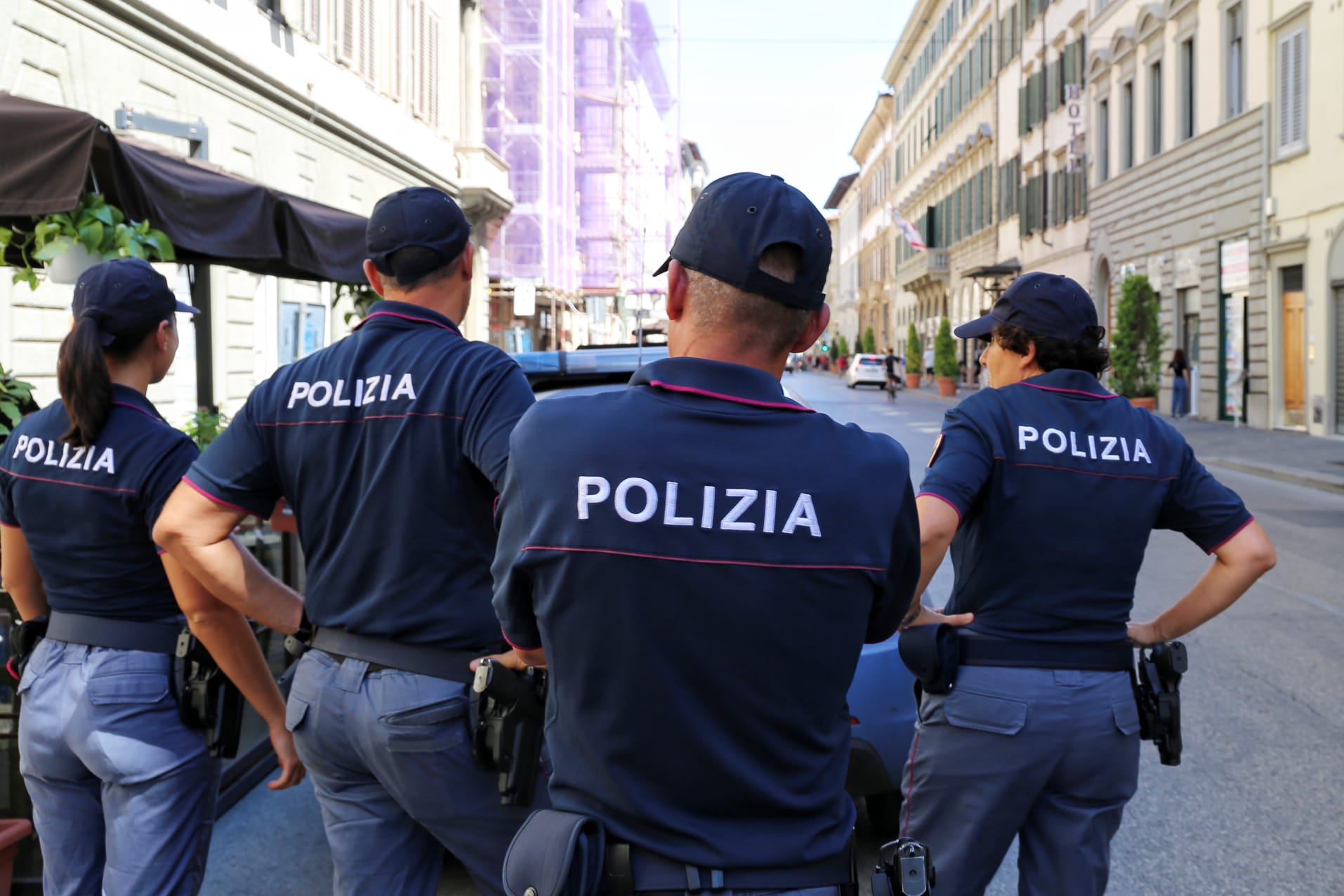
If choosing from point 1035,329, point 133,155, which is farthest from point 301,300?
point 1035,329

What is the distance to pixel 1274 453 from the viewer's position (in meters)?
18.9

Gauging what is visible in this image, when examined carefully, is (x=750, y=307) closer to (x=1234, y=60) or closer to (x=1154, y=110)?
(x=1234, y=60)

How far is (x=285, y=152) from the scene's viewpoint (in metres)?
17.4

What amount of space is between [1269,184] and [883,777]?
73.2ft

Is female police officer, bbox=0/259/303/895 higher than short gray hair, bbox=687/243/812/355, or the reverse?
short gray hair, bbox=687/243/812/355

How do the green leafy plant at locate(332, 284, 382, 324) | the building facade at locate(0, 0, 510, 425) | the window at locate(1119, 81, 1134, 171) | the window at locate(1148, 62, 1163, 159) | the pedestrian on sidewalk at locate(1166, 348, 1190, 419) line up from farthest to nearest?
the window at locate(1119, 81, 1134, 171) → the window at locate(1148, 62, 1163, 159) → the pedestrian on sidewalk at locate(1166, 348, 1190, 419) → the building facade at locate(0, 0, 510, 425) → the green leafy plant at locate(332, 284, 382, 324)

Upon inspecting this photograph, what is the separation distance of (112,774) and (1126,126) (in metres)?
32.2

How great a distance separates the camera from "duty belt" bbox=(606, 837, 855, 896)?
1784 mm

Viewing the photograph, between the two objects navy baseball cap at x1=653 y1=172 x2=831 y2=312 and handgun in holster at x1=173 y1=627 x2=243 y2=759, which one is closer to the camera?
navy baseball cap at x1=653 y1=172 x2=831 y2=312

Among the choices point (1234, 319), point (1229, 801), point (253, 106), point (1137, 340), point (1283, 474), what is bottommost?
point (1229, 801)

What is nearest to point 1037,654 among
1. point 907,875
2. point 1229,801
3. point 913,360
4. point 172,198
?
point 907,875

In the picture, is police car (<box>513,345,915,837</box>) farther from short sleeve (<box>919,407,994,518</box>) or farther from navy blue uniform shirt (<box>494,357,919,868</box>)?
navy blue uniform shirt (<box>494,357,919,868</box>)

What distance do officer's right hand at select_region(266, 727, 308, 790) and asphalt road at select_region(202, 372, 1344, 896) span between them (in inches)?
62.7

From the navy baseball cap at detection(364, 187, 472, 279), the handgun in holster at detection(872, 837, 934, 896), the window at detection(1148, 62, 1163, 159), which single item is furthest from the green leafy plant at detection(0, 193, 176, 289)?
the window at detection(1148, 62, 1163, 159)
